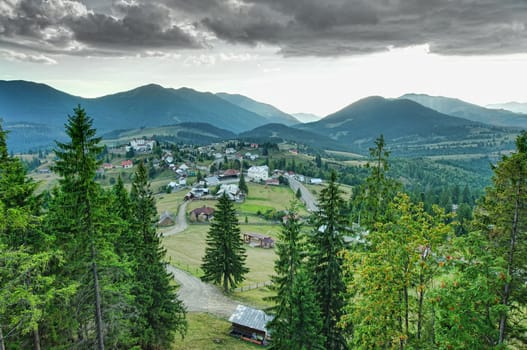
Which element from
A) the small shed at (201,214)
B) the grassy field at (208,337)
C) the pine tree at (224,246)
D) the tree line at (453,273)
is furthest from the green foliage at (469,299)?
the small shed at (201,214)

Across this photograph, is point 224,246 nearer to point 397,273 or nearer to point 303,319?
point 303,319

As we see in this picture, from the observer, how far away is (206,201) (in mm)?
116125

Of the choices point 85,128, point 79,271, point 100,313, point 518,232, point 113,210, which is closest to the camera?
point 518,232

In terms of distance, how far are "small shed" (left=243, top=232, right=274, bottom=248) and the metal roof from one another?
4469 centimetres

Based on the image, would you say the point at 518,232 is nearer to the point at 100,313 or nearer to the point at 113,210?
the point at 100,313

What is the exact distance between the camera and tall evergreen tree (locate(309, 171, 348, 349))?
71.4 feet

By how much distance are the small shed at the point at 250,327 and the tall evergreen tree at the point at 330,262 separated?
11125 millimetres

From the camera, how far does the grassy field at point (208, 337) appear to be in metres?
29.1

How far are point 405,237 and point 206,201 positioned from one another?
10582 cm

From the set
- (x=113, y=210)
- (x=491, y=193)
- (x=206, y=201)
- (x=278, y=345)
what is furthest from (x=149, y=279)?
(x=206, y=201)

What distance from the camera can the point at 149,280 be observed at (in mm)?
24281

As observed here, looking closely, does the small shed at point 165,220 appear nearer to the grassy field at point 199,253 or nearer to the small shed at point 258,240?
the grassy field at point 199,253

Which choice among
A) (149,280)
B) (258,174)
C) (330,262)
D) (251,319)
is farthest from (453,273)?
(258,174)

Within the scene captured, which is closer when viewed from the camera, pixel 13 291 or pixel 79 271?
pixel 13 291
